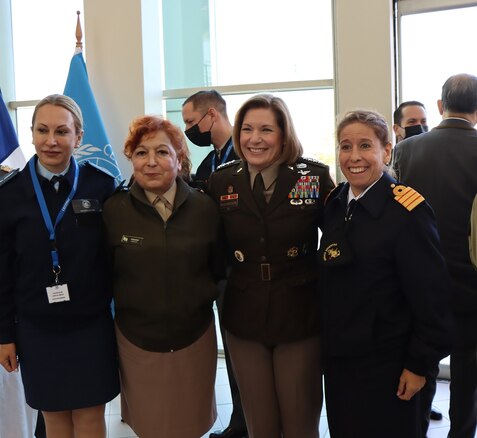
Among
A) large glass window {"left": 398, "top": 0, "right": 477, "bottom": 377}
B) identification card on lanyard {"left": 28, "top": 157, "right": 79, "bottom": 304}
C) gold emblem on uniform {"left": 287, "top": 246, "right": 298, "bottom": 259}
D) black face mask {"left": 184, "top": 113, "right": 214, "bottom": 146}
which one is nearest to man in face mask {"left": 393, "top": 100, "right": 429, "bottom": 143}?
large glass window {"left": 398, "top": 0, "right": 477, "bottom": 377}

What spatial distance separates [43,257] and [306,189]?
1010 millimetres

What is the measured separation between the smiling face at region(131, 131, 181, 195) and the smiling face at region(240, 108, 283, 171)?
29 centimetres

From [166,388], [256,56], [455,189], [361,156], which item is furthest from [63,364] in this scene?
[256,56]

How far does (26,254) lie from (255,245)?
2.76 feet

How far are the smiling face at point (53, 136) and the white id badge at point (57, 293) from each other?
449mm

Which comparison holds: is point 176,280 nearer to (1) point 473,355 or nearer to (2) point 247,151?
(2) point 247,151

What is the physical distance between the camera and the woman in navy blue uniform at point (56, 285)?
191 cm

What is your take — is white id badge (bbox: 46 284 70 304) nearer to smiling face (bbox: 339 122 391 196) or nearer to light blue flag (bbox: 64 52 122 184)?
smiling face (bbox: 339 122 391 196)

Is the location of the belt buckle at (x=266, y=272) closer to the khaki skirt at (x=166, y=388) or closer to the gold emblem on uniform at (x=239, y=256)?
the gold emblem on uniform at (x=239, y=256)

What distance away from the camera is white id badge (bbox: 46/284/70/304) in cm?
189

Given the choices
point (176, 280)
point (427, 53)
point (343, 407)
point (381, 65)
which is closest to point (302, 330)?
point (343, 407)

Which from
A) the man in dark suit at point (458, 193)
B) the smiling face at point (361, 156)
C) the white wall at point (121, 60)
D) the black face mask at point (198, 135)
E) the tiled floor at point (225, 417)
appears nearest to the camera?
the smiling face at point (361, 156)

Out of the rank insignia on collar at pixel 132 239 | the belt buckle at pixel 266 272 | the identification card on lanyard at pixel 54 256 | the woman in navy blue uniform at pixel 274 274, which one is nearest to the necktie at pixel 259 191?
the woman in navy blue uniform at pixel 274 274

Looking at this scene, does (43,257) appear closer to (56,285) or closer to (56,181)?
(56,285)
